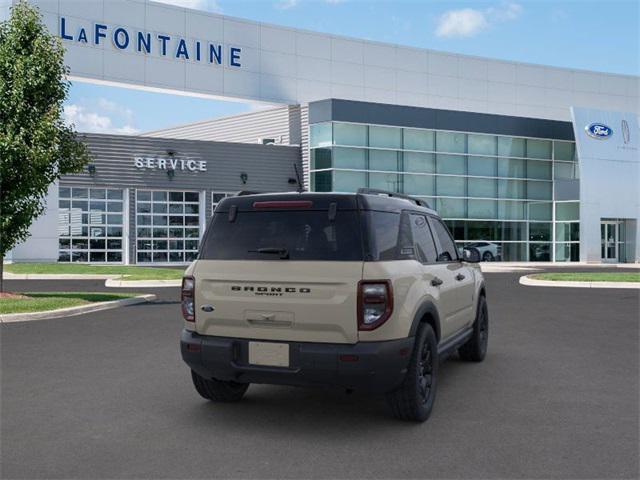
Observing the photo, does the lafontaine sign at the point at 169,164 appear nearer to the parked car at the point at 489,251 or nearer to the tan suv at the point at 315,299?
the parked car at the point at 489,251

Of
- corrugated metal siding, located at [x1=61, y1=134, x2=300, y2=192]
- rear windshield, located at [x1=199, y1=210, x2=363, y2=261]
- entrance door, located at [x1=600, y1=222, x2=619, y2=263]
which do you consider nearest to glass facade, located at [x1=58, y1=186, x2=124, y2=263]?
corrugated metal siding, located at [x1=61, y1=134, x2=300, y2=192]

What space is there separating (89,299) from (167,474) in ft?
38.8

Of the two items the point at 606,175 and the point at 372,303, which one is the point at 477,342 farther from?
the point at 606,175

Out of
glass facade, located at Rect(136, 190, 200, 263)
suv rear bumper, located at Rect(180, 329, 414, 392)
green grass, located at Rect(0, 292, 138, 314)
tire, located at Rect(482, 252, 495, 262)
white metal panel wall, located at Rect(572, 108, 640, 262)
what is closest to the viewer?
suv rear bumper, located at Rect(180, 329, 414, 392)

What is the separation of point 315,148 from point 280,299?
31.5m

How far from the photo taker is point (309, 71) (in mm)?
41000

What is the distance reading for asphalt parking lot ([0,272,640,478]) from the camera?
15.7 ft

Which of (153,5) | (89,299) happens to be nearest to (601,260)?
(153,5)

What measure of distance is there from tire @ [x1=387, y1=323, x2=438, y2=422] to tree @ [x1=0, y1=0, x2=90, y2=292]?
11726 millimetres


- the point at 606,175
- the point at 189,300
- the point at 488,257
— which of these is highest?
the point at 606,175

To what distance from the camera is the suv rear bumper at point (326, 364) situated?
17.6 feet

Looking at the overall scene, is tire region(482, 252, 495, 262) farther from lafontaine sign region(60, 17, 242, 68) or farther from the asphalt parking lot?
the asphalt parking lot

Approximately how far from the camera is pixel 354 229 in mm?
5602

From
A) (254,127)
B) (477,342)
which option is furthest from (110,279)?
(254,127)
